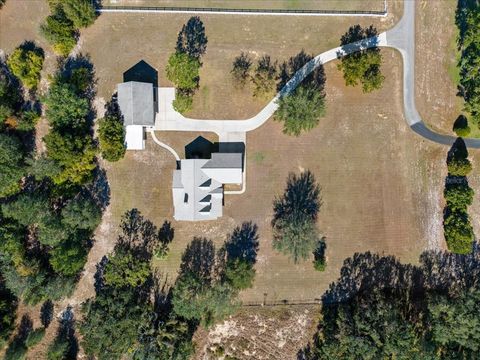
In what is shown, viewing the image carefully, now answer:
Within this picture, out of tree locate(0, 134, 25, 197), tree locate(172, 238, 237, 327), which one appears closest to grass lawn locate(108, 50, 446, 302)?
tree locate(172, 238, 237, 327)

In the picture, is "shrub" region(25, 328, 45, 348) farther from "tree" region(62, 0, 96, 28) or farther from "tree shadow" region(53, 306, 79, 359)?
"tree" region(62, 0, 96, 28)

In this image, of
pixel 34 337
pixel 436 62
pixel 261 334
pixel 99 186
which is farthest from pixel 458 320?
pixel 34 337

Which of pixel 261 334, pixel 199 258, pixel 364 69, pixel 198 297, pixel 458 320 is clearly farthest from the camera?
pixel 261 334

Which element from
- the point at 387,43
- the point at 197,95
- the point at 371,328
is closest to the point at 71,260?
the point at 197,95

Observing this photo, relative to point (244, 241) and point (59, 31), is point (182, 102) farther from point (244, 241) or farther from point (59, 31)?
point (244, 241)

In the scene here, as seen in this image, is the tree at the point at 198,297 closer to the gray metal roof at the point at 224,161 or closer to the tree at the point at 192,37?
→ the gray metal roof at the point at 224,161

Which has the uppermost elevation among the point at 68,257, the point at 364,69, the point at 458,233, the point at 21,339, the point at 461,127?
the point at 364,69
